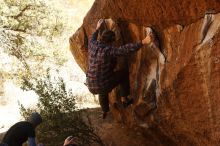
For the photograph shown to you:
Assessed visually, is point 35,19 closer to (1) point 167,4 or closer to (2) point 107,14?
(2) point 107,14

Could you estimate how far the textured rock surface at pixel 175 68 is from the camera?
625 centimetres

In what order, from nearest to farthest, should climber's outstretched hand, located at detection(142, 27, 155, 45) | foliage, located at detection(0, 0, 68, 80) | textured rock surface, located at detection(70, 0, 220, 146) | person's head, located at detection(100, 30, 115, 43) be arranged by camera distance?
textured rock surface, located at detection(70, 0, 220, 146), climber's outstretched hand, located at detection(142, 27, 155, 45), person's head, located at detection(100, 30, 115, 43), foliage, located at detection(0, 0, 68, 80)

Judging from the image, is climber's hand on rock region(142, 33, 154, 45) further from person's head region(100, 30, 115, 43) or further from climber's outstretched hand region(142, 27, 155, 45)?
person's head region(100, 30, 115, 43)

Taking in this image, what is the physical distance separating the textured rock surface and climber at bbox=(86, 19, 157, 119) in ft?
0.71

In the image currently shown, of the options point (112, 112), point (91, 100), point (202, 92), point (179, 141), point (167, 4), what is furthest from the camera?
point (91, 100)

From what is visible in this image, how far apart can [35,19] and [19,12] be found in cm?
81

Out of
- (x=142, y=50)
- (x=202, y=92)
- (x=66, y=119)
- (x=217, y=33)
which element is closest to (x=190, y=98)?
(x=202, y=92)

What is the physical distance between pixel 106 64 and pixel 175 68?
174 cm

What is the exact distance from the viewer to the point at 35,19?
58.0 ft

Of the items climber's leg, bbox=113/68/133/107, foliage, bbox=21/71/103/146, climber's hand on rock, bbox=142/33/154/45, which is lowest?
foliage, bbox=21/71/103/146

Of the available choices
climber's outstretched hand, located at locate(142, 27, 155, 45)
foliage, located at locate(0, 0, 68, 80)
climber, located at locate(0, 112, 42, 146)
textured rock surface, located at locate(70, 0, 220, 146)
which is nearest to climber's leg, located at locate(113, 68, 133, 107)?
textured rock surface, located at locate(70, 0, 220, 146)

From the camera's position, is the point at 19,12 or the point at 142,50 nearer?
the point at 142,50

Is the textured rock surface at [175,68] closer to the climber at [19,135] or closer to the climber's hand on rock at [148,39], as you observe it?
the climber's hand on rock at [148,39]

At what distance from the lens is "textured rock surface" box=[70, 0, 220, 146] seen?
20.5 ft
